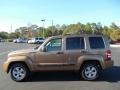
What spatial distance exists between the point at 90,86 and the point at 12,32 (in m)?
141

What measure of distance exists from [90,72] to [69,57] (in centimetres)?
97

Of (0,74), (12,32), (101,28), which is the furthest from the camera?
(12,32)

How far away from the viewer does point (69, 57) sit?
11461mm

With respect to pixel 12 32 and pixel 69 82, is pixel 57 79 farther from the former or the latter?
pixel 12 32

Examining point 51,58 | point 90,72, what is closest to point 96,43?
point 90,72

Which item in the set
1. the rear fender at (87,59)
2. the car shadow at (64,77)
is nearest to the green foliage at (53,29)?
the car shadow at (64,77)

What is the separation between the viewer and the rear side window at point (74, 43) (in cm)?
1155

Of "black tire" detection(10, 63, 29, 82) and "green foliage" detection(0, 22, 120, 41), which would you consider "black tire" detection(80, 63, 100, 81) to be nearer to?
"black tire" detection(10, 63, 29, 82)

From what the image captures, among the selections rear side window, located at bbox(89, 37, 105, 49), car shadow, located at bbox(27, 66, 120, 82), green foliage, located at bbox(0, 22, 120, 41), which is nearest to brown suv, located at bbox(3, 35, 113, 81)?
rear side window, located at bbox(89, 37, 105, 49)

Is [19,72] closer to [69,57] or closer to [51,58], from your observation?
[51,58]

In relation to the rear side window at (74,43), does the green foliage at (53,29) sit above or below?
above

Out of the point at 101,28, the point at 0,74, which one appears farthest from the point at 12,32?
the point at 0,74

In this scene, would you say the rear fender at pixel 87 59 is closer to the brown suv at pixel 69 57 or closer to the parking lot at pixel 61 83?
the brown suv at pixel 69 57

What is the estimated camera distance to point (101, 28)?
11494 cm
